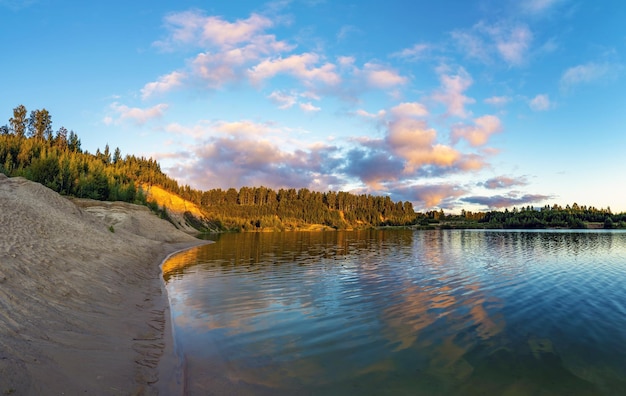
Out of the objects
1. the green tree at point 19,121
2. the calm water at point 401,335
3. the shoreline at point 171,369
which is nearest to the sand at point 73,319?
the shoreline at point 171,369

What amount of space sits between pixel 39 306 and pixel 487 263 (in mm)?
47129

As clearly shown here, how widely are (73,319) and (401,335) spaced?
1526 centimetres

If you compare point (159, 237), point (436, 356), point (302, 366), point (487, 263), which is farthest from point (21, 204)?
point (487, 263)

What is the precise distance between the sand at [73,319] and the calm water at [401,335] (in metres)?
1.49

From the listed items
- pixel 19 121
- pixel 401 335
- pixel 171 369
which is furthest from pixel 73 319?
pixel 19 121

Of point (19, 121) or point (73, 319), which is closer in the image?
point (73, 319)

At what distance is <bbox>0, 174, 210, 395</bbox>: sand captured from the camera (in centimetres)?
959

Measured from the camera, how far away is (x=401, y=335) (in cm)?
1595

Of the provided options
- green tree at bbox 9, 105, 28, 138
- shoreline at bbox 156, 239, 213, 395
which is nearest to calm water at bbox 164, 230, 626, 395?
shoreline at bbox 156, 239, 213, 395

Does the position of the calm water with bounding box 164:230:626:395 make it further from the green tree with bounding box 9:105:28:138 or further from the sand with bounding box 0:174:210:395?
the green tree with bounding box 9:105:28:138

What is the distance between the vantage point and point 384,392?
10.6 meters

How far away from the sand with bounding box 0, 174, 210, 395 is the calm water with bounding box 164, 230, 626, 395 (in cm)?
149

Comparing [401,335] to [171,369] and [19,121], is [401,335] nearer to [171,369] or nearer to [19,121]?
[171,369]

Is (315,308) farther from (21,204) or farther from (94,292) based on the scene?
(21,204)
